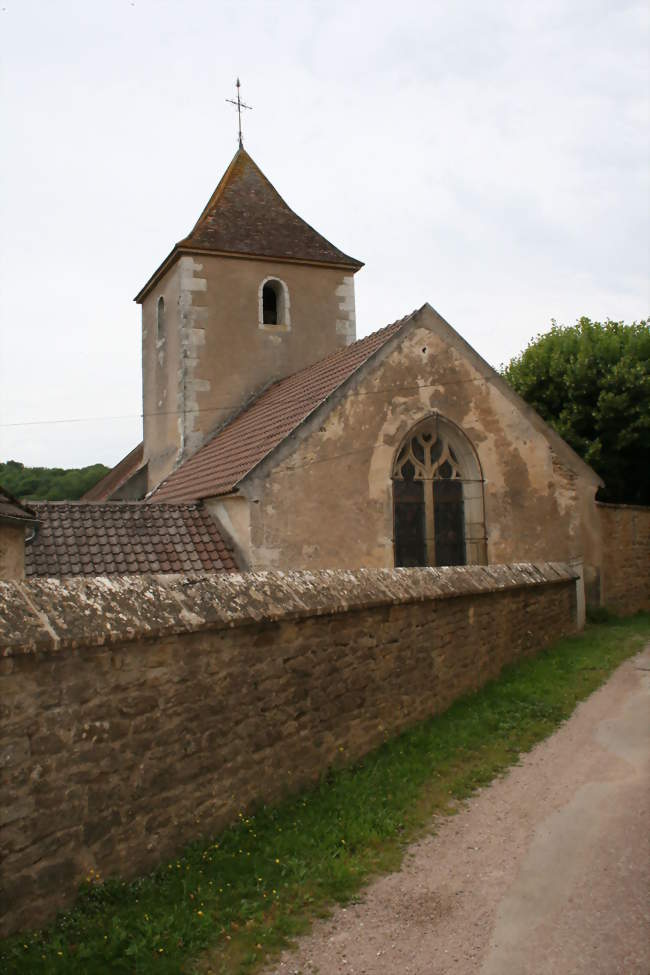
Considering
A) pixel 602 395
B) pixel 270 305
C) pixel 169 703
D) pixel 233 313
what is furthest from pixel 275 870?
pixel 602 395

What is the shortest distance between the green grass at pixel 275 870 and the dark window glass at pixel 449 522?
6.05m

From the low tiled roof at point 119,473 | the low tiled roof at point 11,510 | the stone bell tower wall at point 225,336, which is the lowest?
the low tiled roof at point 11,510

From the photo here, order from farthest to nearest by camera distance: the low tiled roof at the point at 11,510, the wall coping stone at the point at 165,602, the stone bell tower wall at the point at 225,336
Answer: the stone bell tower wall at the point at 225,336 < the low tiled roof at the point at 11,510 < the wall coping stone at the point at 165,602

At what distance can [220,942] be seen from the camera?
4.33 m

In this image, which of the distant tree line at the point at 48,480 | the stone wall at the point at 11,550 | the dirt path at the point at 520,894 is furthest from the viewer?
the distant tree line at the point at 48,480

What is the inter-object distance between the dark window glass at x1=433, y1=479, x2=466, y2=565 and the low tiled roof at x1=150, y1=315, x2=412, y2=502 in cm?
259

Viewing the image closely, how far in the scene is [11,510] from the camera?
813 cm

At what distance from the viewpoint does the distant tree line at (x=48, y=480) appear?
39.9 m

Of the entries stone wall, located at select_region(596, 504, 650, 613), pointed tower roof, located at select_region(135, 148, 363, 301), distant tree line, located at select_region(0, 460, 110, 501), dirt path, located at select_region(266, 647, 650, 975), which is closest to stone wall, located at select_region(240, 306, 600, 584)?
stone wall, located at select_region(596, 504, 650, 613)

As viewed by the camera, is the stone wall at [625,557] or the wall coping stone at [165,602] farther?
the stone wall at [625,557]

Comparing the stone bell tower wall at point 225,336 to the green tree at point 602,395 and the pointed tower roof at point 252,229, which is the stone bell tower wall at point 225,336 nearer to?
the pointed tower roof at point 252,229

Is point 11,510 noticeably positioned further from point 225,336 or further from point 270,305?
point 270,305

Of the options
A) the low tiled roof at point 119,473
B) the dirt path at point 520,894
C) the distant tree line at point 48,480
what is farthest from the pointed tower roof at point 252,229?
the distant tree line at point 48,480

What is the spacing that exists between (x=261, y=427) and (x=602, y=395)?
1000 cm
